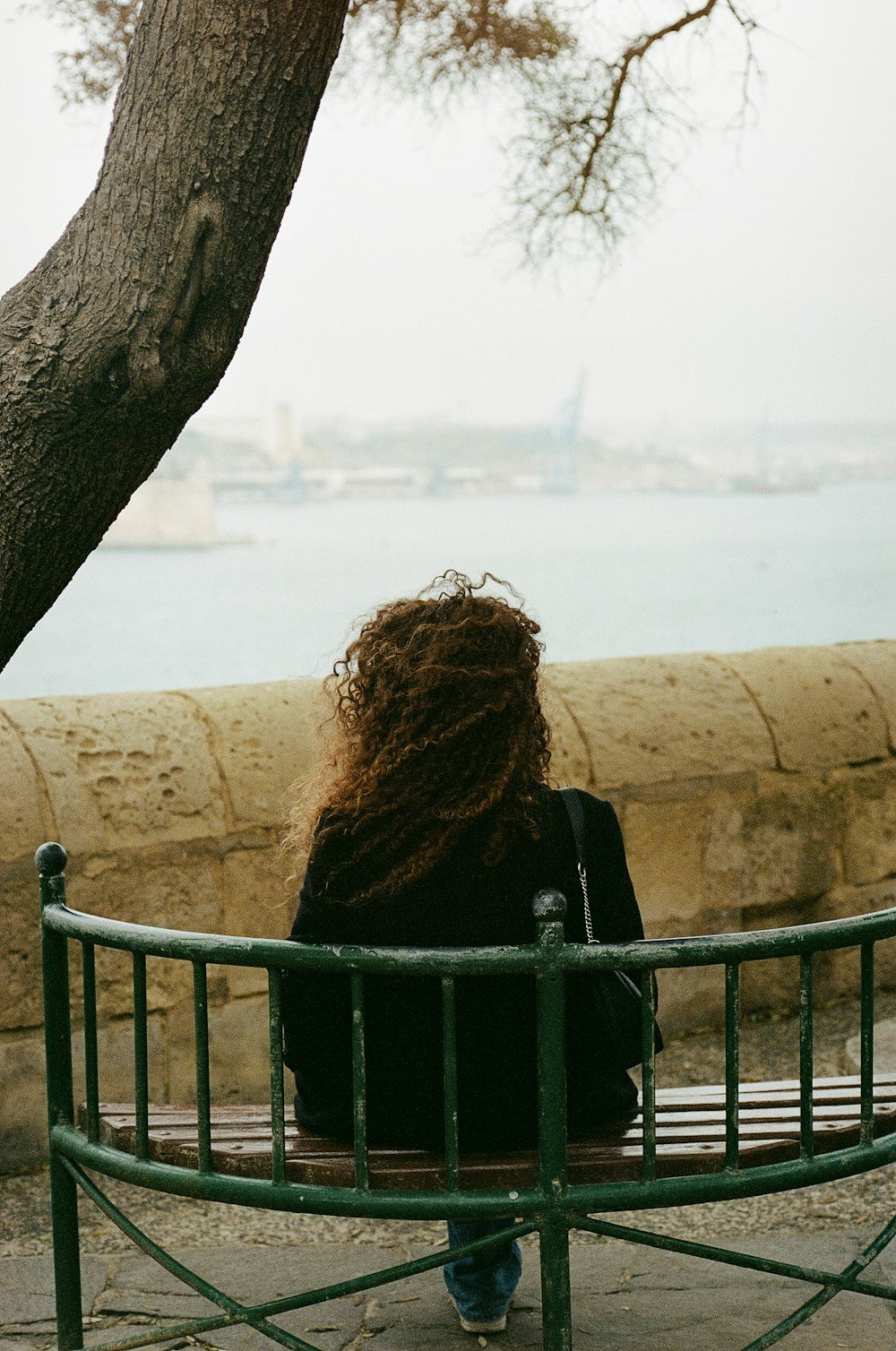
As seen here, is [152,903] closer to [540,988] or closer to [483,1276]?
[483,1276]

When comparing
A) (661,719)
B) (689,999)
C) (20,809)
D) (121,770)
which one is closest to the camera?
(20,809)

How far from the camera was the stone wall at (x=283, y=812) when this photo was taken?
3086 millimetres

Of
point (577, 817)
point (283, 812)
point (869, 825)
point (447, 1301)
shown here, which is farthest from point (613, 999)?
point (869, 825)

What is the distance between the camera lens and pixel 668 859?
149 inches

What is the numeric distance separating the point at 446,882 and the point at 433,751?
0.18m

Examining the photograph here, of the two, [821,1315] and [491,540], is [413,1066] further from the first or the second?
[491,540]

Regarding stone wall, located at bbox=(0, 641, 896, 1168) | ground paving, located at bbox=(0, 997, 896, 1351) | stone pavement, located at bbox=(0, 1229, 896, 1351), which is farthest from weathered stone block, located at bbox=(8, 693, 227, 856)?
stone pavement, located at bbox=(0, 1229, 896, 1351)

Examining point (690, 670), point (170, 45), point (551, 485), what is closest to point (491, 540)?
point (551, 485)

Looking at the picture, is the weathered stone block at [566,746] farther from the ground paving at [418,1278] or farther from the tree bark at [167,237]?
the tree bark at [167,237]

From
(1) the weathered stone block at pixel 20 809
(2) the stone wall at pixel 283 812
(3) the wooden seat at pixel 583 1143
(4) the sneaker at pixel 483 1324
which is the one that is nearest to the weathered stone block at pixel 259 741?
(2) the stone wall at pixel 283 812

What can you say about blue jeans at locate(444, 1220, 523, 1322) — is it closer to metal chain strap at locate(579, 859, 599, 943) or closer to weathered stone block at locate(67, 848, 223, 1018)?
metal chain strap at locate(579, 859, 599, 943)

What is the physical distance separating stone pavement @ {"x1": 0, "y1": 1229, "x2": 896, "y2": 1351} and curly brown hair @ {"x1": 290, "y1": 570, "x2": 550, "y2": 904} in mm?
864

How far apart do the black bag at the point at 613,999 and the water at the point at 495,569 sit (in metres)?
9.97

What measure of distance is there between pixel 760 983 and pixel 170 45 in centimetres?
291
